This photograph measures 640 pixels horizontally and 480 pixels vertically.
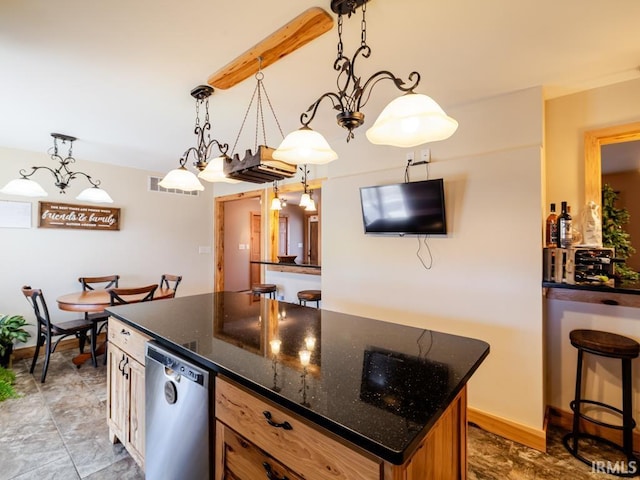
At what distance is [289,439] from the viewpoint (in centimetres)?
98

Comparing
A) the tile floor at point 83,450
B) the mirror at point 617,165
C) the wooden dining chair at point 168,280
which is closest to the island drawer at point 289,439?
the tile floor at point 83,450

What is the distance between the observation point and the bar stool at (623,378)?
1.88 meters

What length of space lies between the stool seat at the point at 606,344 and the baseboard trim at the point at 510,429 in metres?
0.69

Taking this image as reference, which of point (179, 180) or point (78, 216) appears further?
point (78, 216)

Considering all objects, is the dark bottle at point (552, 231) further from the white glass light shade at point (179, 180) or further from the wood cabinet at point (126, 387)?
the wood cabinet at point (126, 387)

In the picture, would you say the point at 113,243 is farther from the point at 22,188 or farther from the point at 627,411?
the point at 627,411

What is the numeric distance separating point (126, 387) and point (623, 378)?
312cm

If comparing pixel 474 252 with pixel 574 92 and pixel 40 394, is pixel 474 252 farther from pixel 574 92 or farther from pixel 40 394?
pixel 40 394

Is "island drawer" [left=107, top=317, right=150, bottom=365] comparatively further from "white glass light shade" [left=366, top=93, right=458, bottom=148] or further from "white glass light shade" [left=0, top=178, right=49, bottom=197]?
"white glass light shade" [left=0, top=178, right=49, bottom=197]

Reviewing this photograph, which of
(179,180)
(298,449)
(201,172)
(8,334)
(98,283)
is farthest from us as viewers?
(98,283)

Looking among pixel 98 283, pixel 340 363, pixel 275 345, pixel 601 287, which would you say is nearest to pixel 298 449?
pixel 340 363

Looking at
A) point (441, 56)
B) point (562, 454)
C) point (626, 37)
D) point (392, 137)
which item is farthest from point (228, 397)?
point (626, 37)

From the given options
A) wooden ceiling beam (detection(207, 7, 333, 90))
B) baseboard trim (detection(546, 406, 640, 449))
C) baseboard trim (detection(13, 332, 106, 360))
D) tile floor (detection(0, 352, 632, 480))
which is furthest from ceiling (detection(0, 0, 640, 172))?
baseboard trim (detection(13, 332, 106, 360))

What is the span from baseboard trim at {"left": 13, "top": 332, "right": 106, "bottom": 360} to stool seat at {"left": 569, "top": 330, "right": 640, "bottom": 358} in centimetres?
532
